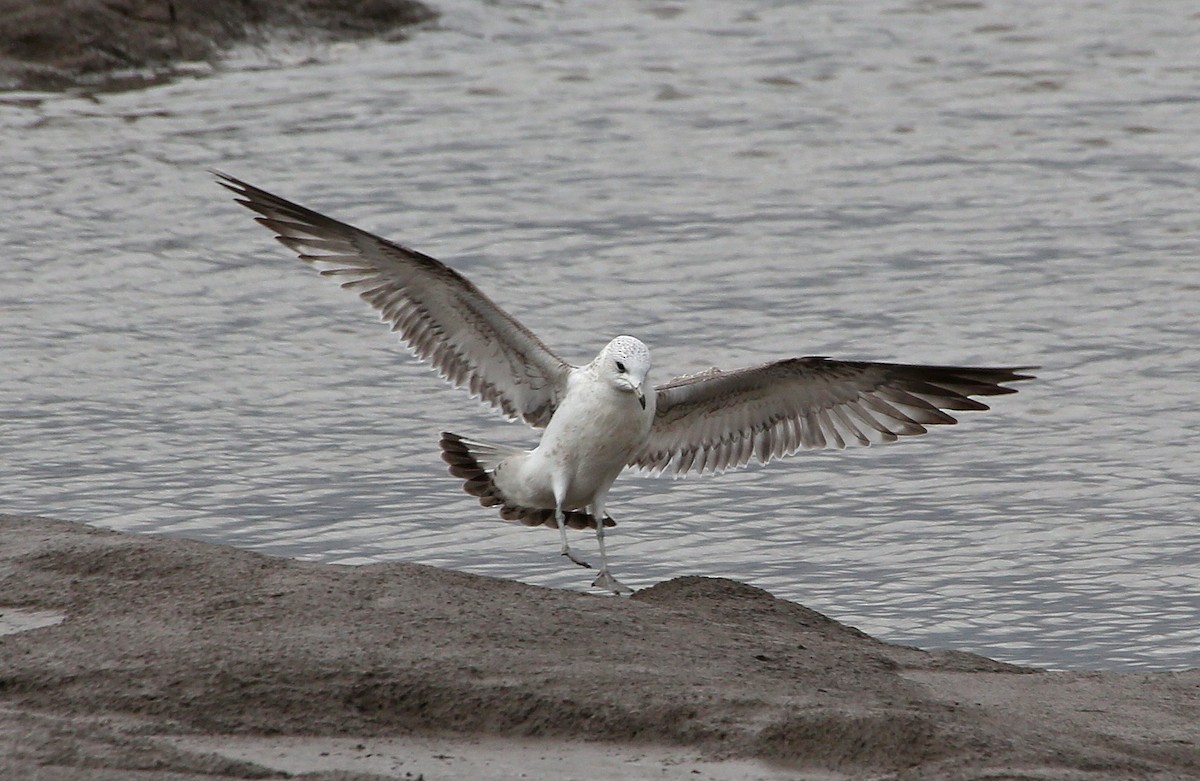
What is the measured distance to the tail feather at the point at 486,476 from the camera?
25.7ft

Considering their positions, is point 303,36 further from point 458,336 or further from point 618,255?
point 458,336

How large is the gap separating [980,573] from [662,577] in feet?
4.68

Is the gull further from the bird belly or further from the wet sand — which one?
the wet sand

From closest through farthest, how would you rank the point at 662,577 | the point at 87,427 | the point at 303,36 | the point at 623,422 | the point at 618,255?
1. the point at 623,422
2. the point at 662,577
3. the point at 87,427
4. the point at 618,255
5. the point at 303,36

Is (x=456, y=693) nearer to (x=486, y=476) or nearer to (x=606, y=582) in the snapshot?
(x=606, y=582)

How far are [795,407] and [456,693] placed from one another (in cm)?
327

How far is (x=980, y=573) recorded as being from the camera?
8164mm

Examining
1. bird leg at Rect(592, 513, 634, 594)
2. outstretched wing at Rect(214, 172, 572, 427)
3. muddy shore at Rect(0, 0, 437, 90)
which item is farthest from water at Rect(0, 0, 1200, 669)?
outstretched wing at Rect(214, 172, 572, 427)

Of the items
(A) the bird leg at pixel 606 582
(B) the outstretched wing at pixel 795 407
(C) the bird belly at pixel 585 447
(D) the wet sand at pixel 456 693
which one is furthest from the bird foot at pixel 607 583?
(D) the wet sand at pixel 456 693

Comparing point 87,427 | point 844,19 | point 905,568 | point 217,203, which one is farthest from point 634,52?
point 905,568

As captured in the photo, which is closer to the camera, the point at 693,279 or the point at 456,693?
the point at 456,693

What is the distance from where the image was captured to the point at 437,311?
8055 mm

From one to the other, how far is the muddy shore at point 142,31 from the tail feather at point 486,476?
8.88 metres

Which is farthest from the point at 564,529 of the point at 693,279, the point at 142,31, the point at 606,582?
the point at 142,31
